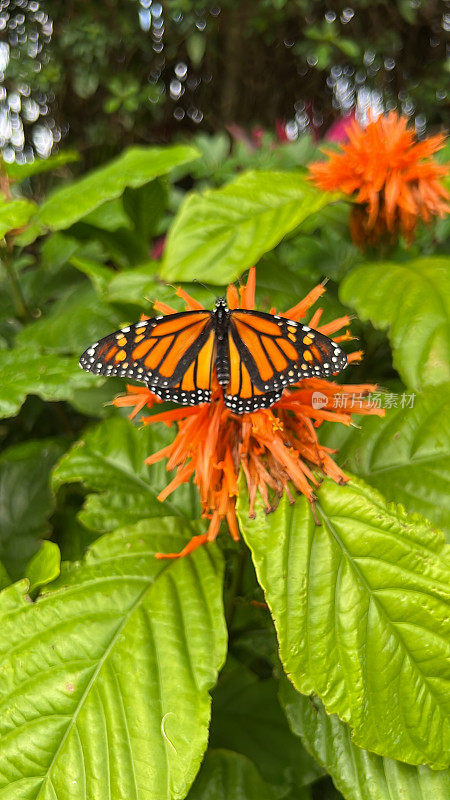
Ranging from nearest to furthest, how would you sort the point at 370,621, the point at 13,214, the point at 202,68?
the point at 370,621 < the point at 13,214 < the point at 202,68

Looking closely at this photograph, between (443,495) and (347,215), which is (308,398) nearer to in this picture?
(443,495)

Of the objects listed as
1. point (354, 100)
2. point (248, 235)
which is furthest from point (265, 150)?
point (354, 100)

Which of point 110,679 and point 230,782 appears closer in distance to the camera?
point 110,679

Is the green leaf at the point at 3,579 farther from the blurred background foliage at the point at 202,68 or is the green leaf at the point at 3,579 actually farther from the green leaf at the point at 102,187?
the blurred background foliage at the point at 202,68

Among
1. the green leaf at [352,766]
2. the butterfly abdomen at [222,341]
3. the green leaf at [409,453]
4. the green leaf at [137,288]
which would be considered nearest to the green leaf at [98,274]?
the green leaf at [137,288]

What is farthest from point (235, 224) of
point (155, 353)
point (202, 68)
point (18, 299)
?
point (202, 68)

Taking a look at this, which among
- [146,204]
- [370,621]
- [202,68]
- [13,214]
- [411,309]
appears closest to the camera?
[370,621]

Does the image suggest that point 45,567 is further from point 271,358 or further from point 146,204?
point 146,204
